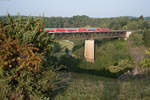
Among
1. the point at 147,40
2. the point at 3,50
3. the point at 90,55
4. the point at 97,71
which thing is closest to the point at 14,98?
the point at 3,50

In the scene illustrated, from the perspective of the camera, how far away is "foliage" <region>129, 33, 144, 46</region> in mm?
62125

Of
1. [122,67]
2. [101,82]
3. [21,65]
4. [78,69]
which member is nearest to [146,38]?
[122,67]

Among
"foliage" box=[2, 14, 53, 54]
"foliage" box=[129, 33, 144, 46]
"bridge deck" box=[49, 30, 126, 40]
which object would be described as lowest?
"foliage" box=[129, 33, 144, 46]

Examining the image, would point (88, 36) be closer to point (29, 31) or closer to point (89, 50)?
point (89, 50)

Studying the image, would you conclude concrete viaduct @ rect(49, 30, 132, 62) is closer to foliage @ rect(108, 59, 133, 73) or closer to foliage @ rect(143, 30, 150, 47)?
foliage @ rect(143, 30, 150, 47)

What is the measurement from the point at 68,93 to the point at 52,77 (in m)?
3.50

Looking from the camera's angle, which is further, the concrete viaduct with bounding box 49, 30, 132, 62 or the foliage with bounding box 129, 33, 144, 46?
the foliage with bounding box 129, 33, 144, 46

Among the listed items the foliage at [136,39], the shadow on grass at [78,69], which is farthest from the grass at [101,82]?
the foliage at [136,39]

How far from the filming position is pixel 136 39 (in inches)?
2504

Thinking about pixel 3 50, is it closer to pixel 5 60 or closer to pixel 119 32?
pixel 5 60

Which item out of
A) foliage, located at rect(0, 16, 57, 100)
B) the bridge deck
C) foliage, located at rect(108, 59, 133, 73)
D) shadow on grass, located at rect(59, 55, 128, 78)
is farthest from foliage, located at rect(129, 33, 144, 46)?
foliage, located at rect(0, 16, 57, 100)

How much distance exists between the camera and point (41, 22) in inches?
467

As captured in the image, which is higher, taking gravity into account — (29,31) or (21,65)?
(29,31)

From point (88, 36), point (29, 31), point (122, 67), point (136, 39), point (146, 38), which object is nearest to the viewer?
point (29, 31)
